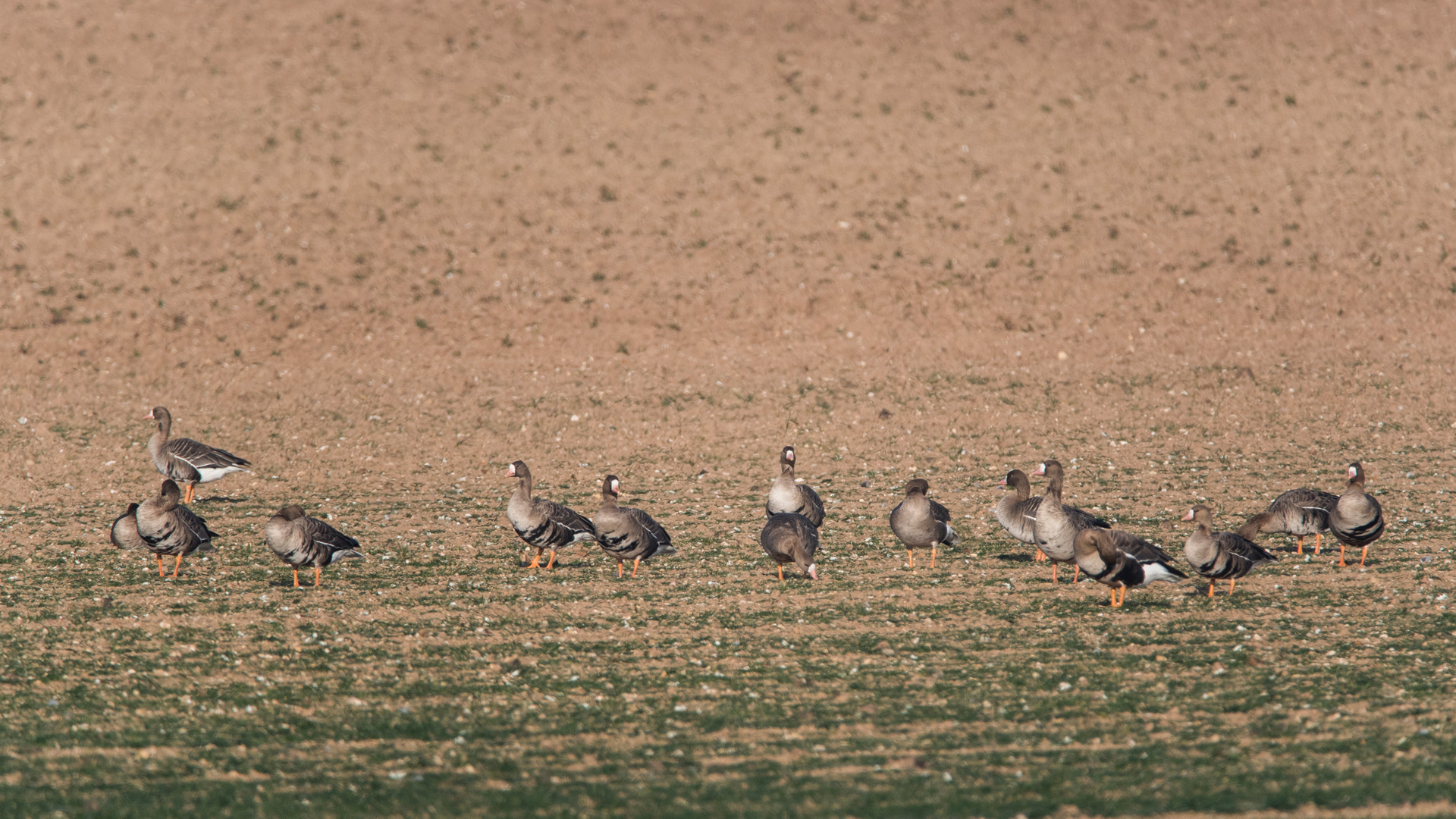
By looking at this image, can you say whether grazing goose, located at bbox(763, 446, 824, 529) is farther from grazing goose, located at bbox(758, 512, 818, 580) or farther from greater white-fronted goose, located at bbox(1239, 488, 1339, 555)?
greater white-fronted goose, located at bbox(1239, 488, 1339, 555)

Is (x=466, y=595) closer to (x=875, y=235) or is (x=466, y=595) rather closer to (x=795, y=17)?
(x=875, y=235)

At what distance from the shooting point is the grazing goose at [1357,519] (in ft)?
57.3

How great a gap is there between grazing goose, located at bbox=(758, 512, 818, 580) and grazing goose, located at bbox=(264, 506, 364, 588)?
6.21 meters

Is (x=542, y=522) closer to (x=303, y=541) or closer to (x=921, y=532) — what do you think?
(x=303, y=541)

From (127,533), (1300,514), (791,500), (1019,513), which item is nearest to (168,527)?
(127,533)

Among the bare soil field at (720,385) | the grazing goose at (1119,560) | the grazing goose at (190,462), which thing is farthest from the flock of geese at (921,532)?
the grazing goose at (190,462)

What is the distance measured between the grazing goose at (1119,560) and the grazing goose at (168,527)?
1279cm

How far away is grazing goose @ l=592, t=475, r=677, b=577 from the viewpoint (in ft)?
59.0

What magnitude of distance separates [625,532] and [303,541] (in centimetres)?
457

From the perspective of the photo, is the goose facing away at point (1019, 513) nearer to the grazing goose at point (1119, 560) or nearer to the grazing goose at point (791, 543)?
the grazing goose at point (1119, 560)

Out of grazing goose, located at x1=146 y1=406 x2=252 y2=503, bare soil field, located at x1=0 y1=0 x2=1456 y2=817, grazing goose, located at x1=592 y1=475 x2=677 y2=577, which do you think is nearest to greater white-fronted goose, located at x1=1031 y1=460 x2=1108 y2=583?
bare soil field, located at x1=0 y1=0 x2=1456 y2=817

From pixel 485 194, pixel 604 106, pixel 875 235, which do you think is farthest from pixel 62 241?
pixel 875 235

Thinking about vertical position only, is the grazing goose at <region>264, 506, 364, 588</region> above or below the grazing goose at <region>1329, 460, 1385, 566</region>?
below

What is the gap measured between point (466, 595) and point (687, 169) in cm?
2952
